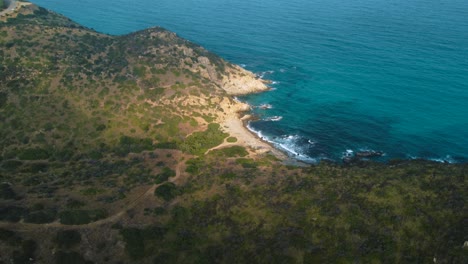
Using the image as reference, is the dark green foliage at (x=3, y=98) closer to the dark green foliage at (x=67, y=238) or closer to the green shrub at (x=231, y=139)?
the green shrub at (x=231, y=139)

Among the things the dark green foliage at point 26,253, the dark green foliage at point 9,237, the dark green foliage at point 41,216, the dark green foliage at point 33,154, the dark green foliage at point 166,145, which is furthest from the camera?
the dark green foliage at point 166,145

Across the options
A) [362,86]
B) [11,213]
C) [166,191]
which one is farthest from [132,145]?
[362,86]

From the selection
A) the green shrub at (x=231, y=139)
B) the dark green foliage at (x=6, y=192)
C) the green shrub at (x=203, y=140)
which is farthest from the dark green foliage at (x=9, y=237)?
the green shrub at (x=231, y=139)

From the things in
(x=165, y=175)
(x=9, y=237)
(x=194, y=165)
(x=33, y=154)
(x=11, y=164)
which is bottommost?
(x=11, y=164)

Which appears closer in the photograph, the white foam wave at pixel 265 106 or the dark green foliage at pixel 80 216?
the dark green foliage at pixel 80 216

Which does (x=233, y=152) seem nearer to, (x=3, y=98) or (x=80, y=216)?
(x=80, y=216)

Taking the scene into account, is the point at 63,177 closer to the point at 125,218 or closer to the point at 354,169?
the point at 125,218

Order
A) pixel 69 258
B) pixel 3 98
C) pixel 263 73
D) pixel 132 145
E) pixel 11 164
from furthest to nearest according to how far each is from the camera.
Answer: pixel 263 73
pixel 3 98
pixel 132 145
pixel 11 164
pixel 69 258

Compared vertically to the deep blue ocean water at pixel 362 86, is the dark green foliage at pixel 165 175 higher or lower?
lower
